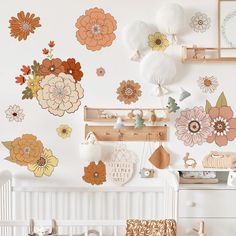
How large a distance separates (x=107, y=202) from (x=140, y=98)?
66cm

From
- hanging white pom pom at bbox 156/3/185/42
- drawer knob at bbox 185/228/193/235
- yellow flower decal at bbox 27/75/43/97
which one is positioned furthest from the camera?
yellow flower decal at bbox 27/75/43/97

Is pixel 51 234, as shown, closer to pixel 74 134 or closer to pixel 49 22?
pixel 74 134

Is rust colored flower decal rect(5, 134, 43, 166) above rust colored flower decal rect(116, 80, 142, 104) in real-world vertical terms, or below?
below

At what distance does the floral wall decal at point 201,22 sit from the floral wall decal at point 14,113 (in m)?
1.14

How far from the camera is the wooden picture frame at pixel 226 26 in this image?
9.40ft

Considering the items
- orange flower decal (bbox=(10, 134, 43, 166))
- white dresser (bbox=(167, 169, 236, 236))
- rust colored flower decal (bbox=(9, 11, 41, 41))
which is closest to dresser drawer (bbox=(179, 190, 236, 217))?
white dresser (bbox=(167, 169, 236, 236))

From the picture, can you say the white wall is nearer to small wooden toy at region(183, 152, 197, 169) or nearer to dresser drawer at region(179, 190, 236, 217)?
small wooden toy at region(183, 152, 197, 169)

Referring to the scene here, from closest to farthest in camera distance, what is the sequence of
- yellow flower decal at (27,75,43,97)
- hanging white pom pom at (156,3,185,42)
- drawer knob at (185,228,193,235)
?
1. drawer knob at (185,228,193,235)
2. hanging white pom pom at (156,3,185,42)
3. yellow flower decal at (27,75,43,97)

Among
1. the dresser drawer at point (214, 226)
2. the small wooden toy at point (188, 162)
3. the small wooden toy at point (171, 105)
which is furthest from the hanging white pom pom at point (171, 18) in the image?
the dresser drawer at point (214, 226)

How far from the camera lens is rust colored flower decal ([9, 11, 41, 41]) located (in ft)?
9.41

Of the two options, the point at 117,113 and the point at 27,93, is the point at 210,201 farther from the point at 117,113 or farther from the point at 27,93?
the point at 27,93

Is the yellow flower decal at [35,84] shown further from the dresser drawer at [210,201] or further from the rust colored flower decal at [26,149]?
the dresser drawer at [210,201]

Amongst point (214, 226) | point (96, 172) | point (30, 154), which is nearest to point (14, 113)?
point (30, 154)

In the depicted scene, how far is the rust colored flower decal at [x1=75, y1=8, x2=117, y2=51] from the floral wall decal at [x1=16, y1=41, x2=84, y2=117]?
0.15m
